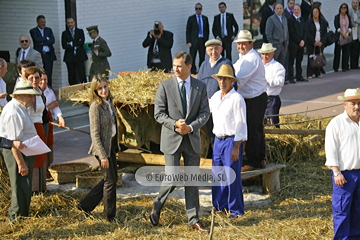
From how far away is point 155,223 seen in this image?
272 inches

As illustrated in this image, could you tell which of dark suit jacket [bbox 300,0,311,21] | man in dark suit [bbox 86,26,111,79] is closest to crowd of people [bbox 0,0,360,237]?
man in dark suit [bbox 86,26,111,79]

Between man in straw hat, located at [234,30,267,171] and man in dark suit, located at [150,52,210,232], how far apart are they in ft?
4.40

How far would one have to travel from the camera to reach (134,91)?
849 cm

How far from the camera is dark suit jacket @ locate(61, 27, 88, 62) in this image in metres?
15.5

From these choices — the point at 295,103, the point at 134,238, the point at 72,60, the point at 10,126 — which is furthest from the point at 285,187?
the point at 72,60

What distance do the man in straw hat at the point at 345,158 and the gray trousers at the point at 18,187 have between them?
10.7ft

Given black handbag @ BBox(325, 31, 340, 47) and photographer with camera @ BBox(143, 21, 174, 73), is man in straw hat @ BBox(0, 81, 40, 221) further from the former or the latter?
black handbag @ BBox(325, 31, 340, 47)

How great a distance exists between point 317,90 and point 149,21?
534cm

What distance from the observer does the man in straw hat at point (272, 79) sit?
380 inches

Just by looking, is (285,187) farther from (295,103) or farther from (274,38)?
(274,38)

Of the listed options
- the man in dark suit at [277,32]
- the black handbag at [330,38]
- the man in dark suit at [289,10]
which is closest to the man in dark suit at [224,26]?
the man in dark suit at [289,10]

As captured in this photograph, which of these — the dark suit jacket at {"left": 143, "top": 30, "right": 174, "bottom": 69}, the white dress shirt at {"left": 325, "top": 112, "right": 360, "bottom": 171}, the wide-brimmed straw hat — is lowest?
the white dress shirt at {"left": 325, "top": 112, "right": 360, "bottom": 171}

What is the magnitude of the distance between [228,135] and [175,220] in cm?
116

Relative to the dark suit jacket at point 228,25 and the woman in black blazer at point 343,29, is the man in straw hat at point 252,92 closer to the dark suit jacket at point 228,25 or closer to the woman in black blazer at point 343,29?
the dark suit jacket at point 228,25
